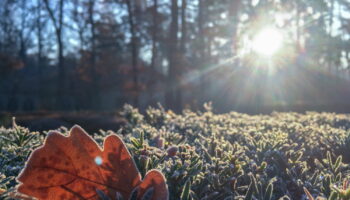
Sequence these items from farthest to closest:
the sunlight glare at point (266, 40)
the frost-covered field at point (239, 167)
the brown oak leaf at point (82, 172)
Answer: the sunlight glare at point (266, 40) → the frost-covered field at point (239, 167) → the brown oak leaf at point (82, 172)

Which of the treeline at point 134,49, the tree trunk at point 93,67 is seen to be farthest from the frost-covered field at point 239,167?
the tree trunk at point 93,67

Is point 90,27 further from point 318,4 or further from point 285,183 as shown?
point 285,183

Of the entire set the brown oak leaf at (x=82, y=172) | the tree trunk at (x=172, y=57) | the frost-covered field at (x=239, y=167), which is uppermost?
the tree trunk at (x=172, y=57)

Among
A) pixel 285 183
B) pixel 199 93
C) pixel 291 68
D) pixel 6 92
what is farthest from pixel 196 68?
pixel 285 183

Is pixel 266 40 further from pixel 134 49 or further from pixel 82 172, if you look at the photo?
pixel 82 172

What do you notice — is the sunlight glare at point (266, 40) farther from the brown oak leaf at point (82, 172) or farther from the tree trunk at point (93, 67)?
the brown oak leaf at point (82, 172)

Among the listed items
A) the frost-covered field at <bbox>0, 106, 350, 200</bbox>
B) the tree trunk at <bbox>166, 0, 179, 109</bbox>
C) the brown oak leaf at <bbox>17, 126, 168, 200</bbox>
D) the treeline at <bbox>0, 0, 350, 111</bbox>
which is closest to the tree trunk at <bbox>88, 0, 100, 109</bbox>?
the treeline at <bbox>0, 0, 350, 111</bbox>

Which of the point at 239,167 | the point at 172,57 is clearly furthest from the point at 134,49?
the point at 239,167

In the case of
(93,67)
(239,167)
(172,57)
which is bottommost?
(239,167)
